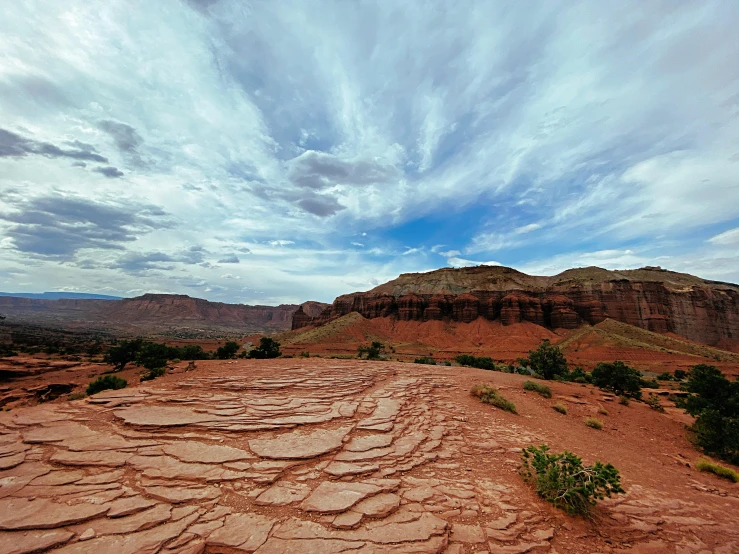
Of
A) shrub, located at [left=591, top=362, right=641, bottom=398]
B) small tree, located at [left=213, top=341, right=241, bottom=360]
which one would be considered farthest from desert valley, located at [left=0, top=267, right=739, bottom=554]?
small tree, located at [left=213, top=341, right=241, bottom=360]

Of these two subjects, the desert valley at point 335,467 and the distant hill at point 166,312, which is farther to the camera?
the distant hill at point 166,312

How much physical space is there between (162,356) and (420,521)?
77.1ft

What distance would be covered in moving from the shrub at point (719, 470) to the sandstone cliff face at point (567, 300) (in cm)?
5311

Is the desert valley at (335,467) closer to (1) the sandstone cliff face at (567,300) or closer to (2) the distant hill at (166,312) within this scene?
(1) the sandstone cliff face at (567,300)

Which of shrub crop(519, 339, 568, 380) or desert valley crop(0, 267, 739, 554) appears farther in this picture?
shrub crop(519, 339, 568, 380)

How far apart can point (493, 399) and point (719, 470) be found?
5.22 meters

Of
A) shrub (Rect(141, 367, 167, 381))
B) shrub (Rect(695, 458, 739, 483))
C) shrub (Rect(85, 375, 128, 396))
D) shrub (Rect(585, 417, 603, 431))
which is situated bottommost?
shrub (Rect(695, 458, 739, 483))

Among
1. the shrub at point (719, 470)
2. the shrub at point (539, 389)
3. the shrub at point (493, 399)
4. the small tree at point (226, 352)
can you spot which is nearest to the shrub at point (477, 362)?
the shrub at point (539, 389)

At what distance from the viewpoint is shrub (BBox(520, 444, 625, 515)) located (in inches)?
174

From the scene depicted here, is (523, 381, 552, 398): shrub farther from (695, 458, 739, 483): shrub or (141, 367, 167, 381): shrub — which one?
(141, 367, 167, 381): shrub

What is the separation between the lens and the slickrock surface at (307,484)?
135 inches

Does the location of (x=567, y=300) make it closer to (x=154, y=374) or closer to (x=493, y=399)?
(x=493, y=399)

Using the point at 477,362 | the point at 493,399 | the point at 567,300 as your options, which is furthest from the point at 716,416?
the point at 567,300

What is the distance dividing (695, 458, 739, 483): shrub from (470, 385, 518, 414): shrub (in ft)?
14.1
